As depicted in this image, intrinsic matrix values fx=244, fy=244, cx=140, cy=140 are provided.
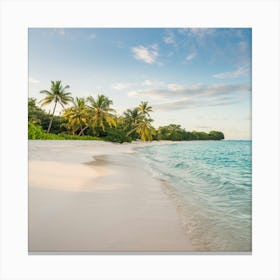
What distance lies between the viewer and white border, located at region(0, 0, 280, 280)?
7.85ft

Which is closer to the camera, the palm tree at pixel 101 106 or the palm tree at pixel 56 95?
the palm tree at pixel 56 95

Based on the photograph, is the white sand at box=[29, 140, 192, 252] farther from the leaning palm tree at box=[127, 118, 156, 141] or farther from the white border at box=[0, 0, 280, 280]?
the leaning palm tree at box=[127, 118, 156, 141]

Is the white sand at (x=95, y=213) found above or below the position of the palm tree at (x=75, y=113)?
below

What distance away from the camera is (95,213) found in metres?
2.35
